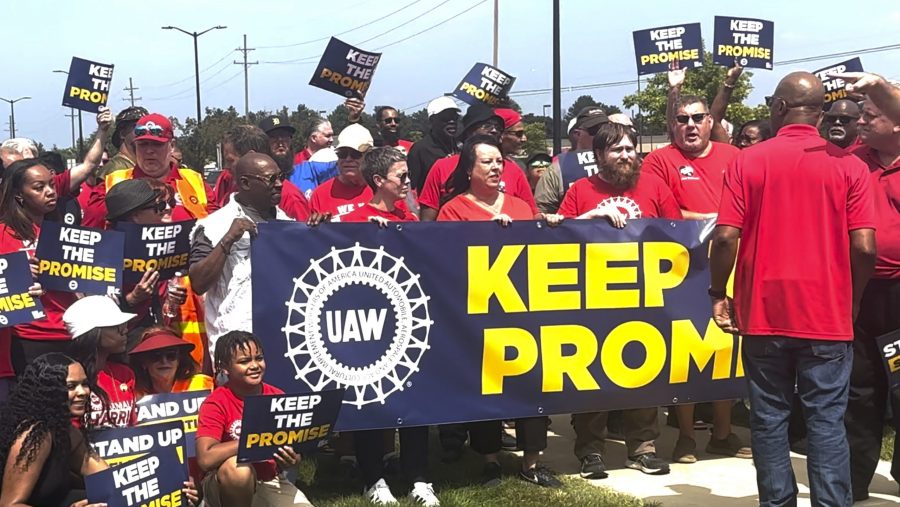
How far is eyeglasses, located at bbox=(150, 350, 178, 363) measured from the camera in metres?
5.62

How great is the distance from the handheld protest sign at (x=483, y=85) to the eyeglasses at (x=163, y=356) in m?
4.84

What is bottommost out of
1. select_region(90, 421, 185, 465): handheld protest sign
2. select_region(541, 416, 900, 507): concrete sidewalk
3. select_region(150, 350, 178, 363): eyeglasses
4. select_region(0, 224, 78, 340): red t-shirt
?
select_region(541, 416, 900, 507): concrete sidewalk

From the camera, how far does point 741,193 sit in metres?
4.81

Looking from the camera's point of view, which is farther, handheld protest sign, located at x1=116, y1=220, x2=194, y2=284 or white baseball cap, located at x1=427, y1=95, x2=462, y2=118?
white baseball cap, located at x1=427, y1=95, x2=462, y2=118

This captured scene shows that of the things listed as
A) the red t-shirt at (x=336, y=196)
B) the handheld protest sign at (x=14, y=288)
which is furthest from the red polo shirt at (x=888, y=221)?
the handheld protest sign at (x=14, y=288)

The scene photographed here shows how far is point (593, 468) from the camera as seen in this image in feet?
21.2

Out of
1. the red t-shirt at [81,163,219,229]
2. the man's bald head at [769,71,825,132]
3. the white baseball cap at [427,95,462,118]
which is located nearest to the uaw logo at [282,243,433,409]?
the red t-shirt at [81,163,219,229]

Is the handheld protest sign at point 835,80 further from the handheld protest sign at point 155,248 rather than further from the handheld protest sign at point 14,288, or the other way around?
the handheld protest sign at point 14,288

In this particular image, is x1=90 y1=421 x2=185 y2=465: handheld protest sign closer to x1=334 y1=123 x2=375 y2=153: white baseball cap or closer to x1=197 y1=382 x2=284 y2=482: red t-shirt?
x1=197 y1=382 x2=284 y2=482: red t-shirt

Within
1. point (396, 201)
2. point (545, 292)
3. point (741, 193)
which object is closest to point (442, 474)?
point (545, 292)

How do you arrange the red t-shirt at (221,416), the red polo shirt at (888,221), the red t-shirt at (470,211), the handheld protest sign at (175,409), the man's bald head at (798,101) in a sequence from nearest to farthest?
the man's bald head at (798,101) < the red t-shirt at (221,416) < the handheld protest sign at (175,409) < the red polo shirt at (888,221) < the red t-shirt at (470,211)

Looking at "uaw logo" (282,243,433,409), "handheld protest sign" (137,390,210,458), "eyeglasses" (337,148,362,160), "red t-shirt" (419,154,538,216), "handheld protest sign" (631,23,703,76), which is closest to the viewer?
"handheld protest sign" (137,390,210,458)

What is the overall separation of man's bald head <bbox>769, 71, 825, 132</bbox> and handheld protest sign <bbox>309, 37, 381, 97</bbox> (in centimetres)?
559

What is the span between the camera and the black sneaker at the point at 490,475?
628 centimetres
